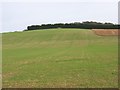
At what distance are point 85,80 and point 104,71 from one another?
3.74 m

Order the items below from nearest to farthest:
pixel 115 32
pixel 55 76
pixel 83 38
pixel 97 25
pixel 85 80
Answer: pixel 85 80 < pixel 55 76 < pixel 83 38 < pixel 115 32 < pixel 97 25

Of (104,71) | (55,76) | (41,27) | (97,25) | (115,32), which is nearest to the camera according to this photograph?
(55,76)

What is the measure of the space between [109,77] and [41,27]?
3102 inches

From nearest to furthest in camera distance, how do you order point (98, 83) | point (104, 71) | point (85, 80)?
1. point (98, 83)
2. point (85, 80)
3. point (104, 71)

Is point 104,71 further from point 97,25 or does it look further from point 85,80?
point 97,25

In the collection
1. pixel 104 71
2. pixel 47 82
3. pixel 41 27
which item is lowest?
pixel 41 27

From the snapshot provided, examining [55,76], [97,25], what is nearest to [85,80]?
[55,76]

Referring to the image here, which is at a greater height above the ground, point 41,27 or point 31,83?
point 31,83

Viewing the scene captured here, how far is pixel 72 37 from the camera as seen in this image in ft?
202

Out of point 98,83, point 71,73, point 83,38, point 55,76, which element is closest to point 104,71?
point 71,73

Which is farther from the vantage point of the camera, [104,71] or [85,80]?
[104,71]

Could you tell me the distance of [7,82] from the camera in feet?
49.8

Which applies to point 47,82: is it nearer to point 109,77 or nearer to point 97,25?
point 109,77

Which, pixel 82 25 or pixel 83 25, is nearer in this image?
pixel 83 25
